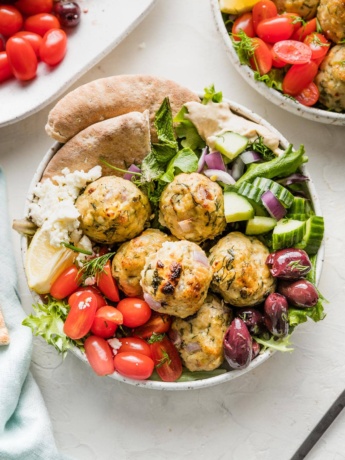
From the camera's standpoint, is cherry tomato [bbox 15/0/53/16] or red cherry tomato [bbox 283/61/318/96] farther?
cherry tomato [bbox 15/0/53/16]

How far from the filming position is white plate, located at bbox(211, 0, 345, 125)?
3.12 m

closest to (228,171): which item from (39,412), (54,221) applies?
(54,221)

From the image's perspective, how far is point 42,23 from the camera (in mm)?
3352

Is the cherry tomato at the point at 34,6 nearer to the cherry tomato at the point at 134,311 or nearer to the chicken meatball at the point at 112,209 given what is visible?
the chicken meatball at the point at 112,209

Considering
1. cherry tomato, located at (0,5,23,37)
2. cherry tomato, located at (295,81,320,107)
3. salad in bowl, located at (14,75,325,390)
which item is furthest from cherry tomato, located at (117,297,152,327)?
cherry tomato, located at (0,5,23,37)

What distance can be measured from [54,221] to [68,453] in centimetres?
117

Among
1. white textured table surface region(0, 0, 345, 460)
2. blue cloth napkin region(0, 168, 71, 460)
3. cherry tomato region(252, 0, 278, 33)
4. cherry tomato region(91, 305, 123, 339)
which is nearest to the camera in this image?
cherry tomato region(91, 305, 123, 339)

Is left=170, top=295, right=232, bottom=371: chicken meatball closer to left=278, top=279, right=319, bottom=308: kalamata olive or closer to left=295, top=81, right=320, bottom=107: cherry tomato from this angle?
left=278, top=279, right=319, bottom=308: kalamata olive

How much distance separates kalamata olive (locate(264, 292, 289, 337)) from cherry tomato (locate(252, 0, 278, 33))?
127 centimetres

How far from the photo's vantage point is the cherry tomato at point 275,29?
A: 10.4ft

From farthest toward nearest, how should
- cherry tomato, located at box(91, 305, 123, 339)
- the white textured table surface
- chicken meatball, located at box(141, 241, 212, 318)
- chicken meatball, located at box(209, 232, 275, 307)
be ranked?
the white textured table surface → cherry tomato, located at box(91, 305, 123, 339) → chicken meatball, located at box(209, 232, 275, 307) → chicken meatball, located at box(141, 241, 212, 318)

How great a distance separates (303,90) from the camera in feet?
10.5

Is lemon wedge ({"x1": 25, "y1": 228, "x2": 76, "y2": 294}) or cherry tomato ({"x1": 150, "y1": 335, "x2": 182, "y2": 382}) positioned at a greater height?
lemon wedge ({"x1": 25, "y1": 228, "x2": 76, "y2": 294})

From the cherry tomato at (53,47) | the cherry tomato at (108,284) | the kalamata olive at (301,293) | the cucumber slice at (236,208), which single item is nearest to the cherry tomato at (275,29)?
the cucumber slice at (236,208)
